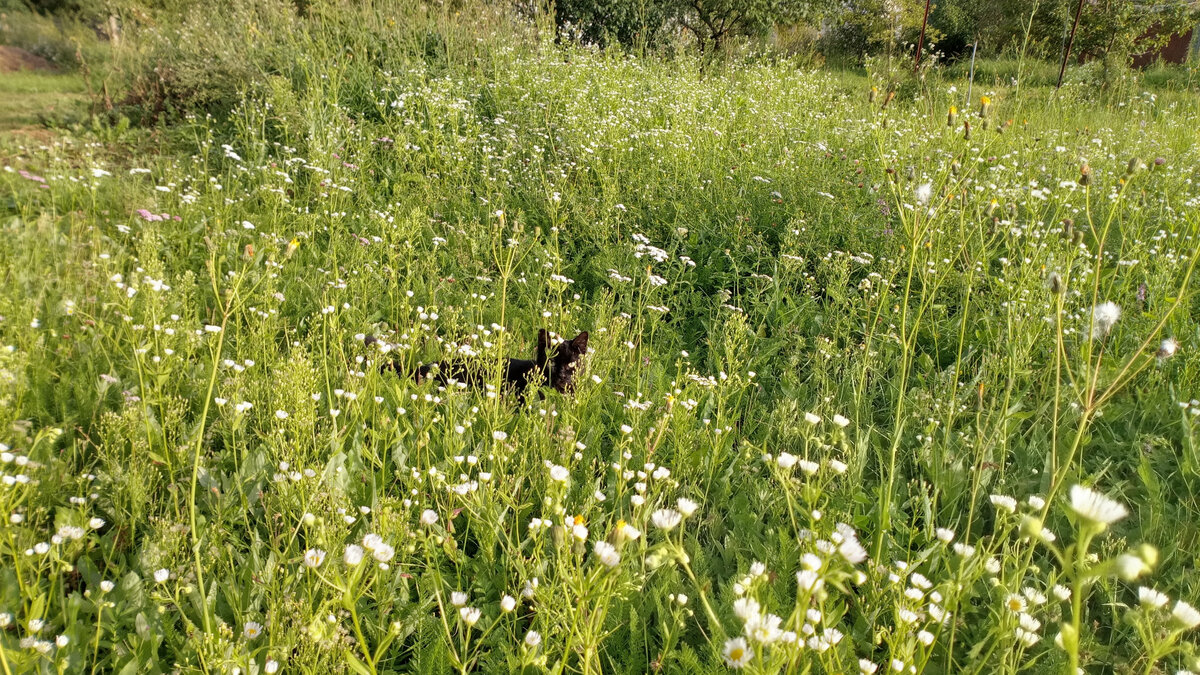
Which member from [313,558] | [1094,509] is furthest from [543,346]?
[1094,509]

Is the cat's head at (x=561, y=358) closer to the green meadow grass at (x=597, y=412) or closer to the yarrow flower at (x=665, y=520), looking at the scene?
the green meadow grass at (x=597, y=412)

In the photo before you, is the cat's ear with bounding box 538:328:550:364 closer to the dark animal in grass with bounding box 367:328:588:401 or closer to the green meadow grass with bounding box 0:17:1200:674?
the dark animal in grass with bounding box 367:328:588:401

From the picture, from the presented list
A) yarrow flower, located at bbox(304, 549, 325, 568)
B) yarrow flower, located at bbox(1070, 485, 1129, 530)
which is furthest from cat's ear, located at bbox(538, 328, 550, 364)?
yarrow flower, located at bbox(1070, 485, 1129, 530)

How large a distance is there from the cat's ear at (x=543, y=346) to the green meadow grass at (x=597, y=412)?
0.17 metres

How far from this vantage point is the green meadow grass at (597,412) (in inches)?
55.7

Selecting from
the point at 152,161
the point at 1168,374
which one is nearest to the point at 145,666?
the point at 1168,374

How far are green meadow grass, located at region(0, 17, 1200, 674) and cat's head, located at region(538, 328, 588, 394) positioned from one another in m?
0.10

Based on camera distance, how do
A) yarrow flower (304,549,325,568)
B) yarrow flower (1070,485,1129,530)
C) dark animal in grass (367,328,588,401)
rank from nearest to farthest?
yarrow flower (1070,485,1129,530) < yarrow flower (304,549,325,568) < dark animal in grass (367,328,588,401)

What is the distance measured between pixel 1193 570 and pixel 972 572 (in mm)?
1033

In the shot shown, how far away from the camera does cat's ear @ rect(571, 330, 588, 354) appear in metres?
2.37

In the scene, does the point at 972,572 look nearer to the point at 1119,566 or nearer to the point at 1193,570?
the point at 1119,566

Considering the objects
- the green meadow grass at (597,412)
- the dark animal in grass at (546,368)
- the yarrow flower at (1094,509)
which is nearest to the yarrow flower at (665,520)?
the green meadow grass at (597,412)

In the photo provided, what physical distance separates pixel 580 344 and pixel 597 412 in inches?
9.4

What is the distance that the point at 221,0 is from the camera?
8.12m
